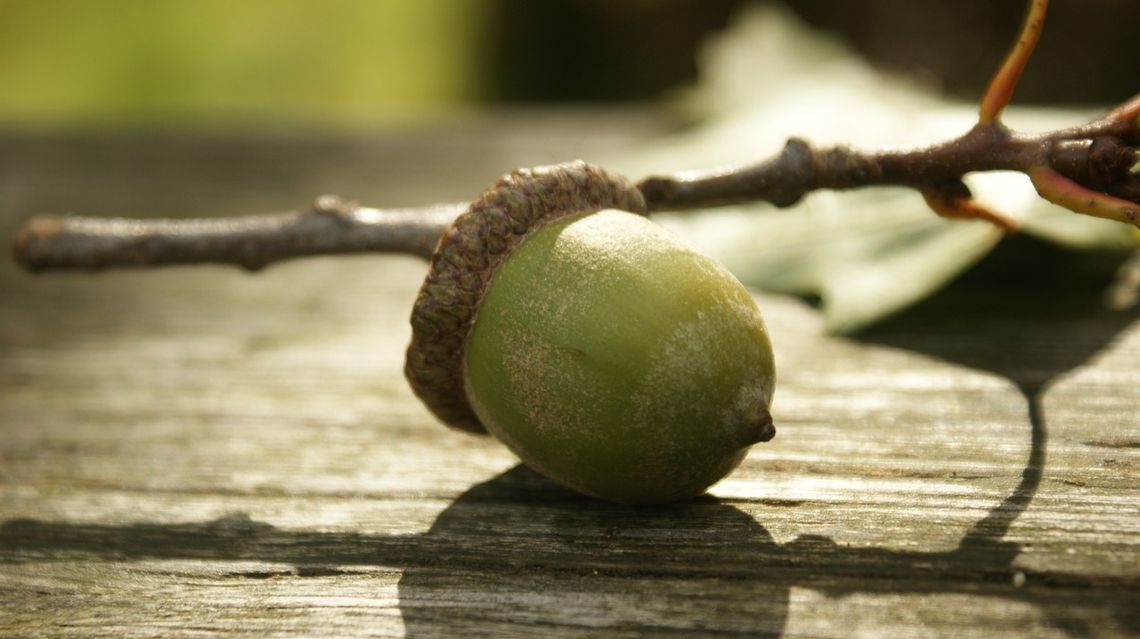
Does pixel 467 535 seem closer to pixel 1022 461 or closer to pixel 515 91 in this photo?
pixel 1022 461

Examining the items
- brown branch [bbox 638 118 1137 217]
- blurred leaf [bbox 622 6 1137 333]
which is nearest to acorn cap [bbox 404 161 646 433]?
brown branch [bbox 638 118 1137 217]

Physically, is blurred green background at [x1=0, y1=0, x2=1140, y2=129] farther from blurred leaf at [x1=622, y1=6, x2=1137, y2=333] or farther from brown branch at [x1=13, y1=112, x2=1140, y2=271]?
brown branch at [x1=13, y1=112, x2=1140, y2=271]

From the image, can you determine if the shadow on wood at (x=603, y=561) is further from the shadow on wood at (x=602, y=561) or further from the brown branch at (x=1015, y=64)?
the brown branch at (x=1015, y=64)

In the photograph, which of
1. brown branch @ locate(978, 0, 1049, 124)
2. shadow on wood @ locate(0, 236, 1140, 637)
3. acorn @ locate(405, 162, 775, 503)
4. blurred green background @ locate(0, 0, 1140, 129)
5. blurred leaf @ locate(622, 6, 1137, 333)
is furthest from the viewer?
blurred green background @ locate(0, 0, 1140, 129)

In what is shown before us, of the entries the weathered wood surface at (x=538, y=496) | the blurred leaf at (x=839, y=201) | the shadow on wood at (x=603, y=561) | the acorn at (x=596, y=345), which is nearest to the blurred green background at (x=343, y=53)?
the blurred leaf at (x=839, y=201)

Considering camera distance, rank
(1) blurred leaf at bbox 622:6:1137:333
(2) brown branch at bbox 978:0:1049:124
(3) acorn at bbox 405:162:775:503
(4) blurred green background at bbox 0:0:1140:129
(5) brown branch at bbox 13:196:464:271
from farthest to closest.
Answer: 1. (4) blurred green background at bbox 0:0:1140:129
2. (1) blurred leaf at bbox 622:6:1137:333
3. (5) brown branch at bbox 13:196:464:271
4. (2) brown branch at bbox 978:0:1049:124
5. (3) acorn at bbox 405:162:775:503
